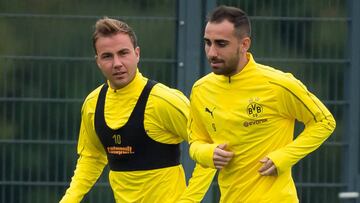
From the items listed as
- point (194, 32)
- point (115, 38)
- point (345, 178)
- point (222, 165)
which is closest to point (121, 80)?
point (115, 38)

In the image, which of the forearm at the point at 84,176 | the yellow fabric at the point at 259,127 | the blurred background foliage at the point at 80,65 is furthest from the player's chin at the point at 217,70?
the blurred background foliage at the point at 80,65

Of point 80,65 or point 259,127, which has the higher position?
point 80,65

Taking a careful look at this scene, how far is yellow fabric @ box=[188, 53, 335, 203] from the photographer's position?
6441 millimetres

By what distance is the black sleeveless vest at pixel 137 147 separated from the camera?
7.00 m

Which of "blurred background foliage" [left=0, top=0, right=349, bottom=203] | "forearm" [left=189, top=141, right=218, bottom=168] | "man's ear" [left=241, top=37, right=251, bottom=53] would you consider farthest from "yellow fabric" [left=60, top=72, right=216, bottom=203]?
"blurred background foliage" [left=0, top=0, right=349, bottom=203]

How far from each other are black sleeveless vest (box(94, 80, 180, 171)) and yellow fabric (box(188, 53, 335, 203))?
52 centimetres

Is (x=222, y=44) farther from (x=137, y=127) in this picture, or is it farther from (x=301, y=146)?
(x=137, y=127)

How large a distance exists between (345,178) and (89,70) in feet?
6.94

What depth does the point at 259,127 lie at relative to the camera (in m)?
6.44

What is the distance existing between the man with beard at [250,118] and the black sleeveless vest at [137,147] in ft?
1.74

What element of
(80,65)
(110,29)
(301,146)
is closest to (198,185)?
(301,146)

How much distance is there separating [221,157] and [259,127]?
274 mm

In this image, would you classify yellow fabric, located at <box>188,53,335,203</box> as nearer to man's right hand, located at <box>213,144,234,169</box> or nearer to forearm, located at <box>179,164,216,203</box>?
man's right hand, located at <box>213,144,234,169</box>

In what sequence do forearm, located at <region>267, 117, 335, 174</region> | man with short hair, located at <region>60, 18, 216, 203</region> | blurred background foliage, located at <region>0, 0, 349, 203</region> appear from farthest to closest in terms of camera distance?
blurred background foliage, located at <region>0, 0, 349, 203</region>
man with short hair, located at <region>60, 18, 216, 203</region>
forearm, located at <region>267, 117, 335, 174</region>
